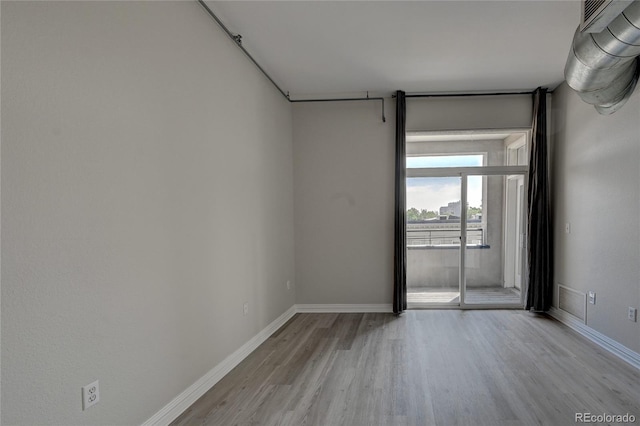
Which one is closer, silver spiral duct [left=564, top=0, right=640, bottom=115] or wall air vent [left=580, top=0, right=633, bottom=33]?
wall air vent [left=580, top=0, right=633, bottom=33]

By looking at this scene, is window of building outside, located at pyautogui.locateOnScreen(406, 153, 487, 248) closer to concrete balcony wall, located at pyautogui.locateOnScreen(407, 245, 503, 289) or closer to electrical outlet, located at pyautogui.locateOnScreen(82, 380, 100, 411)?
concrete balcony wall, located at pyautogui.locateOnScreen(407, 245, 503, 289)

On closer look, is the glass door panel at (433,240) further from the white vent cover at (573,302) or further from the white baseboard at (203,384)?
the white baseboard at (203,384)

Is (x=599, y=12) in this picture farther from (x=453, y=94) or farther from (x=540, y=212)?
(x=540, y=212)

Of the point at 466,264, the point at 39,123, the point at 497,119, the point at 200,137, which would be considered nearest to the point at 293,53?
the point at 200,137

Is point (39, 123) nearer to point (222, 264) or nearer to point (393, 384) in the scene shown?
point (222, 264)

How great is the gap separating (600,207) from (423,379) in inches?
106

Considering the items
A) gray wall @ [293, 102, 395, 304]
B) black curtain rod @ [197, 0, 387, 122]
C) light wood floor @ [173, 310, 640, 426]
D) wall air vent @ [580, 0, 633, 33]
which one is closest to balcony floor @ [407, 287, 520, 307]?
gray wall @ [293, 102, 395, 304]

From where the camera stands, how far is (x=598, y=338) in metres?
3.58

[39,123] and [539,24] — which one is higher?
[539,24]

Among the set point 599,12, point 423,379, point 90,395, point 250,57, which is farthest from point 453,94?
point 90,395

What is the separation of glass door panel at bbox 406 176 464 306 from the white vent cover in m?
1.23

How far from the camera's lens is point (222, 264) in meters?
2.92

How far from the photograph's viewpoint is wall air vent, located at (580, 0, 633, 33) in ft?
6.59

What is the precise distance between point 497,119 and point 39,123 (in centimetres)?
501
